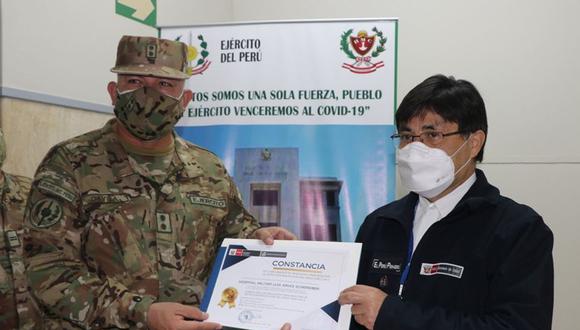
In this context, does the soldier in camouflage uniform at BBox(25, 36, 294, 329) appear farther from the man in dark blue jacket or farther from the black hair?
the black hair

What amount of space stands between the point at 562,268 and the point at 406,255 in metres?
3.09

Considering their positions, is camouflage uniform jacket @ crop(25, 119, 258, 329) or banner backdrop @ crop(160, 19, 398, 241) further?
banner backdrop @ crop(160, 19, 398, 241)


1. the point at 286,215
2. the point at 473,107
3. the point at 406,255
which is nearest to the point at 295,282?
the point at 406,255

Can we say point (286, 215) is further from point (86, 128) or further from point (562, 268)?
point (562, 268)

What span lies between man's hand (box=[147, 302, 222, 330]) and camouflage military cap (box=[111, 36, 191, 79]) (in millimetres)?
897

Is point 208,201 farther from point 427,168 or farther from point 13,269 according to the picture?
point 427,168

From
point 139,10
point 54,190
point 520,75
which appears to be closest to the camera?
point 54,190

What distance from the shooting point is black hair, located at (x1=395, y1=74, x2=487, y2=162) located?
1.89 meters

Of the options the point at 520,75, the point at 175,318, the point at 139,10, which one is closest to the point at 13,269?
the point at 175,318

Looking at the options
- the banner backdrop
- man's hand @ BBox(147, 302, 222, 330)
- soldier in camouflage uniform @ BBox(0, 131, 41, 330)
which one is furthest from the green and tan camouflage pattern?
the banner backdrop

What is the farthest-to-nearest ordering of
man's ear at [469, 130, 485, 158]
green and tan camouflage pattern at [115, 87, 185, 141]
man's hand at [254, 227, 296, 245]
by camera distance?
green and tan camouflage pattern at [115, 87, 185, 141] → man's hand at [254, 227, 296, 245] → man's ear at [469, 130, 485, 158]

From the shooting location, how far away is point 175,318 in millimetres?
1902

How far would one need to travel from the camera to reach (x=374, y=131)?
3445 millimetres

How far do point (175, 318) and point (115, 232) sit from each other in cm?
45
